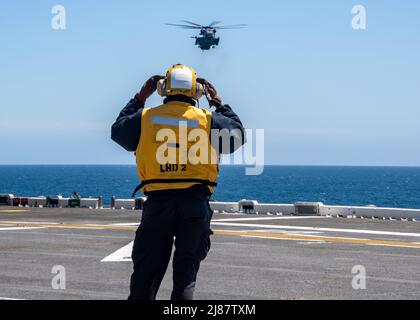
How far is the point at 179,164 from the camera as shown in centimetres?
627

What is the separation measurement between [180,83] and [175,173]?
72cm

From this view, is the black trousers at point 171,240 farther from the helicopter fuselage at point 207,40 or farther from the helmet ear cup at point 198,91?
the helicopter fuselage at point 207,40

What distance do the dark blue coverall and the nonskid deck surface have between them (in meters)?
3.67

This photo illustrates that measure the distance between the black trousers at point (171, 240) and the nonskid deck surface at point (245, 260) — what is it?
3673 mm

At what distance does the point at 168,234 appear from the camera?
20.4ft

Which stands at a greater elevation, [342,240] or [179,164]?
[179,164]

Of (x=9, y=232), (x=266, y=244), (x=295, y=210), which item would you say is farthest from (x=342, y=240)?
(x=295, y=210)

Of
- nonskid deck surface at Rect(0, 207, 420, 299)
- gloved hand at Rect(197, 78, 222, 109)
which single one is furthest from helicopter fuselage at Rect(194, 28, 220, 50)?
gloved hand at Rect(197, 78, 222, 109)

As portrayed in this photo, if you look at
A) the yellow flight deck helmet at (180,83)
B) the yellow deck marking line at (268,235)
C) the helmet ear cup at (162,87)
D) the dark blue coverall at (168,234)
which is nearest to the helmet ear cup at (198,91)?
the yellow flight deck helmet at (180,83)

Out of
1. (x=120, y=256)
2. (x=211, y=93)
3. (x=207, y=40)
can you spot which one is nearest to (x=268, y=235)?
(x=120, y=256)

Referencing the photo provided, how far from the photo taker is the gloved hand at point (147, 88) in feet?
21.3
